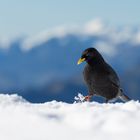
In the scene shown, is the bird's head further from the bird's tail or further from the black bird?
the bird's tail

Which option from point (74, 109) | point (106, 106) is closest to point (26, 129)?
point (74, 109)

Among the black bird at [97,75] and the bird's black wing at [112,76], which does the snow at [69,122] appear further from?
the bird's black wing at [112,76]

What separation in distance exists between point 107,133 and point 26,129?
2.65 ft

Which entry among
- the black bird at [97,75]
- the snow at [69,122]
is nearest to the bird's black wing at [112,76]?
the black bird at [97,75]

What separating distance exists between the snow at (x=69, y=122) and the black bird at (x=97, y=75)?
5.22m

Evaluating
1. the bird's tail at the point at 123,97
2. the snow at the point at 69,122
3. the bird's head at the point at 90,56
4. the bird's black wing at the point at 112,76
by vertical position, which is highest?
the bird's head at the point at 90,56

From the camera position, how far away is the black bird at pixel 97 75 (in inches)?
456

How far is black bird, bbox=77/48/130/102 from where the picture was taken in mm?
11570

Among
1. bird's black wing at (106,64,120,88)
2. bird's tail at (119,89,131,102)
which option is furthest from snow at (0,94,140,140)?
bird's tail at (119,89,131,102)

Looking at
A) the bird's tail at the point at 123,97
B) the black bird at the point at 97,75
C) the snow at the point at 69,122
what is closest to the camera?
the snow at the point at 69,122

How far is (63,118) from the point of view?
5.82 metres

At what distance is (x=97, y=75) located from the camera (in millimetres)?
11609

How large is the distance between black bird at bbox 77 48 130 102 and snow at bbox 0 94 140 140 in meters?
5.22

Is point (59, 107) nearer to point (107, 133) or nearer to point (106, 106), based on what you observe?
point (106, 106)
